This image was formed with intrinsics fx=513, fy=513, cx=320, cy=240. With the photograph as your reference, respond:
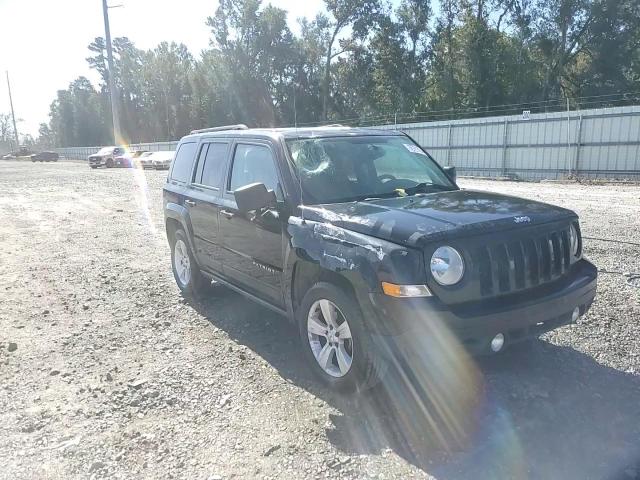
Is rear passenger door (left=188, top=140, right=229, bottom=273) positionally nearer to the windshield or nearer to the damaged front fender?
the windshield

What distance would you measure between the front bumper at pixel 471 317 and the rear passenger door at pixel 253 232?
4.01 ft

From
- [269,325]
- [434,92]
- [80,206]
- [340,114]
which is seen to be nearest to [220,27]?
[340,114]

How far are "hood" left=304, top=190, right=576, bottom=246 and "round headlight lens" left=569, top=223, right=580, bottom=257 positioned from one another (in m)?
0.11

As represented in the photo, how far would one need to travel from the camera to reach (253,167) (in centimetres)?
462

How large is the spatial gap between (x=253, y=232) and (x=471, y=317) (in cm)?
211

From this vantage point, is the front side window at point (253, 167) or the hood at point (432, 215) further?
the front side window at point (253, 167)

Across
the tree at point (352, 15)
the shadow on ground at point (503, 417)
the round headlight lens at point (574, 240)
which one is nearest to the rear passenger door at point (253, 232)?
the shadow on ground at point (503, 417)

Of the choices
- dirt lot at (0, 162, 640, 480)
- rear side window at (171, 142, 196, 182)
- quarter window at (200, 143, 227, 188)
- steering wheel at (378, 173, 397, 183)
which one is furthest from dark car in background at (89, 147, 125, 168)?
steering wheel at (378, 173, 397, 183)

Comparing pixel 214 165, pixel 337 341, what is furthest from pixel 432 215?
pixel 214 165

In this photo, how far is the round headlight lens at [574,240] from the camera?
12.2 ft

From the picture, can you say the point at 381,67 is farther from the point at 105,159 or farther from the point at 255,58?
the point at 105,159

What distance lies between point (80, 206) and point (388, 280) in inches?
565

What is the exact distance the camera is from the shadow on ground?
282 cm

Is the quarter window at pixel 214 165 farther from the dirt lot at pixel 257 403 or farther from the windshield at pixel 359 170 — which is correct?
the dirt lot at pixel 257 403
